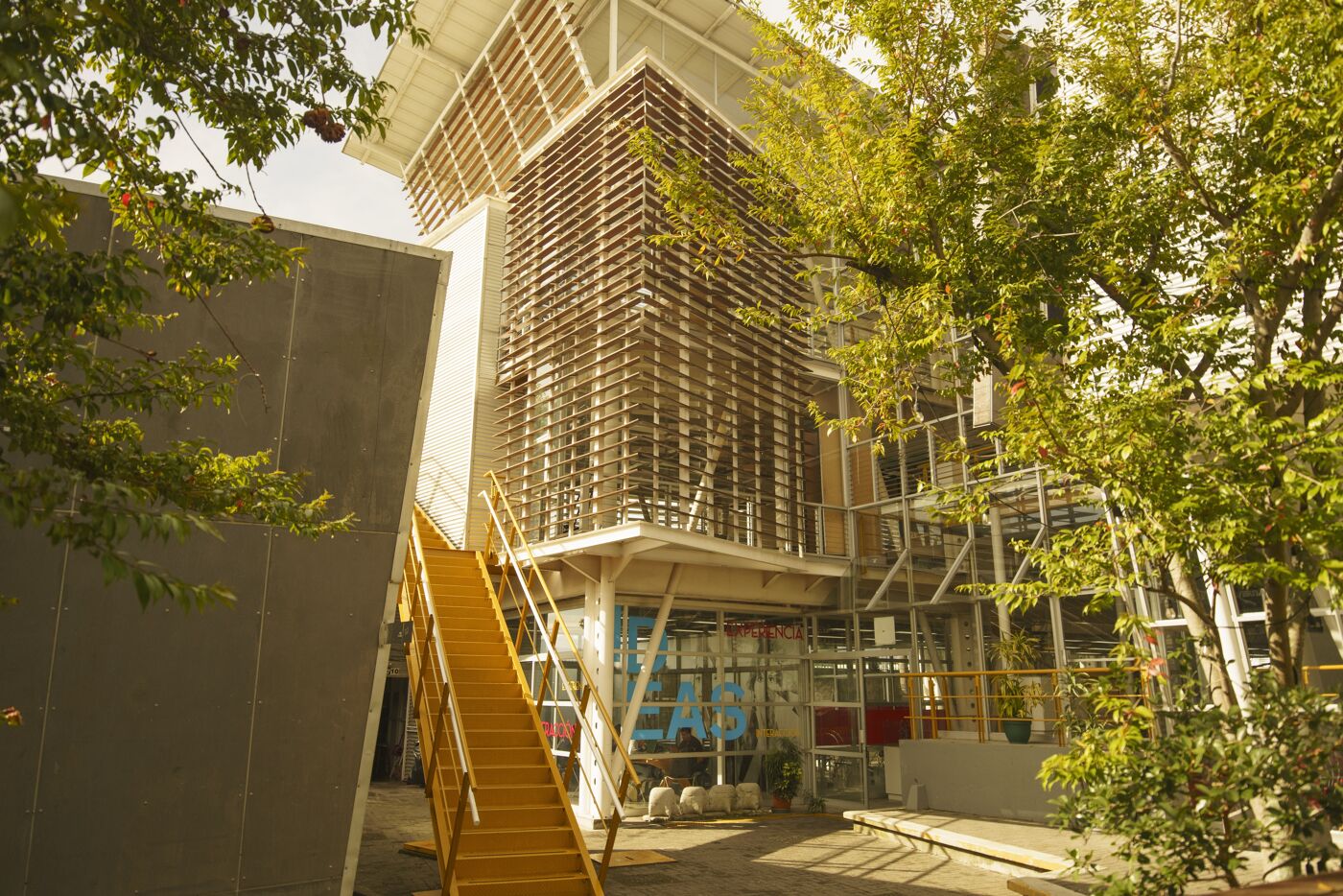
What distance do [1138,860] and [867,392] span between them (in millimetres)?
4067

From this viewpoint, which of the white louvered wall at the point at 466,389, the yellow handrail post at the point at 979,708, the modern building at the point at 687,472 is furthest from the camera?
the white louvered wall at the point at 466,389

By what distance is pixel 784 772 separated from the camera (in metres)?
13.1

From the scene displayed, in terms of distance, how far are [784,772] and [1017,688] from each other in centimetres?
361

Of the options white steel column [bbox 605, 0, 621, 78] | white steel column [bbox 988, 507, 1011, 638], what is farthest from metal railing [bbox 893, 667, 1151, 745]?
white steel column [bbox 605, 0, 621, 78]

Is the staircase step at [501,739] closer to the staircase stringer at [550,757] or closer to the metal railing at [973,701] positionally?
the staircase stringer at [550,757]

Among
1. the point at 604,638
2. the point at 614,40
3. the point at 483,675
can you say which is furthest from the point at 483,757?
the point at 614,40

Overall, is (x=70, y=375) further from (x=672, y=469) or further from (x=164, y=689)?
(x=672, y=469)

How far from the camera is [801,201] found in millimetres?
7703

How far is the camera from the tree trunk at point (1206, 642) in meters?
5.17

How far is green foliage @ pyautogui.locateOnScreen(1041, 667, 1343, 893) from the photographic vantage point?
13.6 ft

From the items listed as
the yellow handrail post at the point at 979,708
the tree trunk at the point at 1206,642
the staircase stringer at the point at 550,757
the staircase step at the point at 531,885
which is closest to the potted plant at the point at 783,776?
the yellow handrail post at the point at 979,708

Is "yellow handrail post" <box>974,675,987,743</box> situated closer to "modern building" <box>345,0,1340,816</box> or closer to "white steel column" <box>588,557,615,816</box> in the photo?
"modern building" <box>345,0,1340,816</box>

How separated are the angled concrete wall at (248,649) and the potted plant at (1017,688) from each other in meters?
7.48

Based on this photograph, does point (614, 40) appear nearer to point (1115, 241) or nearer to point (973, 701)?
point (1115, 241)
